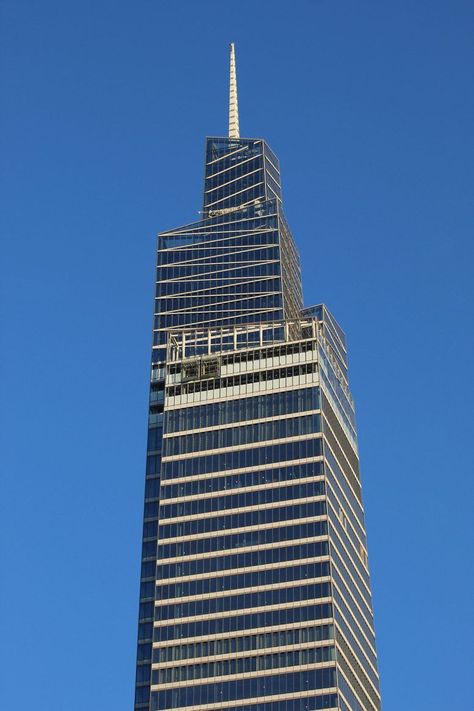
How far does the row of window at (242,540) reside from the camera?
191500 millimetres

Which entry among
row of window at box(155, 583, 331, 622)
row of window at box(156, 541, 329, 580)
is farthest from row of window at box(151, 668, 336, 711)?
row of window at box(156, 541, 329, 580)

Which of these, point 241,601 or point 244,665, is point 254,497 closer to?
point 241,601

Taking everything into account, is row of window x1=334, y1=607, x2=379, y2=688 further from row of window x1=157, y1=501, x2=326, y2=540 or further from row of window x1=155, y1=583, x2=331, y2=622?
row of window x1=157, y1=501, x2=326, y2=540

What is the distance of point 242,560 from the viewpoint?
192 m

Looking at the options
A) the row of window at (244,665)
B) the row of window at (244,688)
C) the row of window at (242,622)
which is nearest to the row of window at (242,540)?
the row of window at (242,622)

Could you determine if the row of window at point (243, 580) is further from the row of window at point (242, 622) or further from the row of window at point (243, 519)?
the row of window at point (243, 519)

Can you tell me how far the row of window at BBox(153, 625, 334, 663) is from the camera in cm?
18288

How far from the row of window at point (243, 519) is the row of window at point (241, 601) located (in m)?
10.3

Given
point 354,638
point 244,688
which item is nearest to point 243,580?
point 244,688

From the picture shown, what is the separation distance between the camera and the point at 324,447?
7854 inches

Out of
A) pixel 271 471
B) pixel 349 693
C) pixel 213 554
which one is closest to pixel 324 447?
pixel 271 471

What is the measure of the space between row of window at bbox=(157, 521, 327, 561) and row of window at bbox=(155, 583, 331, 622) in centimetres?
719

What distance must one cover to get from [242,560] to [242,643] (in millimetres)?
11571

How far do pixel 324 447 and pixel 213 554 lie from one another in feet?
69.2
